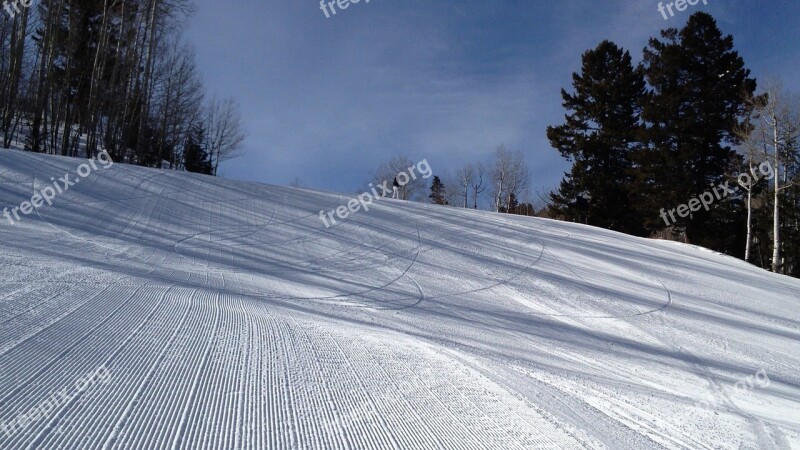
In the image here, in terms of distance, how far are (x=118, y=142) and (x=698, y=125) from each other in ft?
114

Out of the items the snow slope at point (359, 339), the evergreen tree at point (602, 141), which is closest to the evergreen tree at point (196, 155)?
the snow slope at point (359, 339)

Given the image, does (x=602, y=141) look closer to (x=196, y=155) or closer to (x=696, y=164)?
(x=696, y=164)

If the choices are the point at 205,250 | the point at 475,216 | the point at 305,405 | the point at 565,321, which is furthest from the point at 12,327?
the point at 475,216

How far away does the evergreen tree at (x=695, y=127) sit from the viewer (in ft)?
82.6

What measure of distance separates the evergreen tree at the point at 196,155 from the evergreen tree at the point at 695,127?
→ 1260 inches

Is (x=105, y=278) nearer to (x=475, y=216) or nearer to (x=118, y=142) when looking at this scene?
(x=475, y=216)

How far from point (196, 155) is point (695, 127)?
35028mm

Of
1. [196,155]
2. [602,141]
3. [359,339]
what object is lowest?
[359,339]

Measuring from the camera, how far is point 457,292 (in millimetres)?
9727

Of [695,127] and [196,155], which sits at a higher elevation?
[695,127]

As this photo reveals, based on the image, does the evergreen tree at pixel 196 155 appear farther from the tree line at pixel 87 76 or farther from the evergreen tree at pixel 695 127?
the evergreen tree at pixel 695 127

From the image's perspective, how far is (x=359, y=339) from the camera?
5.41m

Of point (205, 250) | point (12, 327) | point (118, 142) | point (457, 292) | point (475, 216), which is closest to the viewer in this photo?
point (12, 327)

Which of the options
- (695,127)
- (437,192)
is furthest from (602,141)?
(437,192)
